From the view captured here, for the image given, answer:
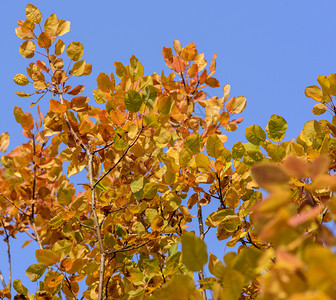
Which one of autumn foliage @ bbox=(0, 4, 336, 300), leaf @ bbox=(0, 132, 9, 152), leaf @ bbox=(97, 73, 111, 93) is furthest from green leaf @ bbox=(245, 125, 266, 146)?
leaf @ bbox=(0, 132, 9, 152)

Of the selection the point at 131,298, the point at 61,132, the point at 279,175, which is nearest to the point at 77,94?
the point at 61,132

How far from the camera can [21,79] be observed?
5.21 ft

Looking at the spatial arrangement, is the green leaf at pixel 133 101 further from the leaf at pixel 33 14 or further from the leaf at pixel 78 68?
the leaf at pixel 33 14

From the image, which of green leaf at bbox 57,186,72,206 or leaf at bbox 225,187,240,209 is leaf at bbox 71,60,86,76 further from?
leaf at bbox 225,187,240,209

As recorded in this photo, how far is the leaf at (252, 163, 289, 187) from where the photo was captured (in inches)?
18.0

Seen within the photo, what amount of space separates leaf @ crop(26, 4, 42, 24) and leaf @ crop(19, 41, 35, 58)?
0.09m

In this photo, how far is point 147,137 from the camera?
1409 mm

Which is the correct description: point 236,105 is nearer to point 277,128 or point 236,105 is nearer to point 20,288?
point 277,128

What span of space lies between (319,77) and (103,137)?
0.81 meters

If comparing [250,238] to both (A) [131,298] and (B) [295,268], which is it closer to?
(A) [131,298]

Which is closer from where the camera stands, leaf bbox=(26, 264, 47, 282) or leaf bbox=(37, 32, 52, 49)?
leaf bbox=(26, 264, 47, 282)

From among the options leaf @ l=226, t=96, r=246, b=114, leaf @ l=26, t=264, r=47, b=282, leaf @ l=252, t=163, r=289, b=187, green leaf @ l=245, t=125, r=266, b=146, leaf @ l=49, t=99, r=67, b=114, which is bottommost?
leaf @ l=252, t=163, r=289, b=187

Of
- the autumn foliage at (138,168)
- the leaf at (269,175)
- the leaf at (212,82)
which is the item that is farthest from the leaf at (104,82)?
the leaf at (269,175)

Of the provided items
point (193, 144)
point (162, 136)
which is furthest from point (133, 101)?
point (193, 144)
